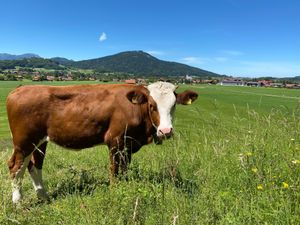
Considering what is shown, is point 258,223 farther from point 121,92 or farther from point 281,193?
→ point 121,92

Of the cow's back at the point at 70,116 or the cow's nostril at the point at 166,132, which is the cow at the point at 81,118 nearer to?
the cow's back at the point at 70,116

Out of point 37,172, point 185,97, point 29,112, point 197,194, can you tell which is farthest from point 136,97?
point 197,194

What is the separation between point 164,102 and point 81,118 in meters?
1.46

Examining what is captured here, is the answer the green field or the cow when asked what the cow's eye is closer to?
the cow

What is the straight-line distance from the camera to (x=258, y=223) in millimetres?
3156

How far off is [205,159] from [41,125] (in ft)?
9.37

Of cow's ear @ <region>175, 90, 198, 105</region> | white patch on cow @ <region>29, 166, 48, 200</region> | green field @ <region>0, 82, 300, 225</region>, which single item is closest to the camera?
green field @ <region>0, 82, 300, 225</region>

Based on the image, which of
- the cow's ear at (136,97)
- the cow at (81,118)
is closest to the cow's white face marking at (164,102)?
the cow at (81,118)

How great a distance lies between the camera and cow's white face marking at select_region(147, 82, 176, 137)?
19.0ft

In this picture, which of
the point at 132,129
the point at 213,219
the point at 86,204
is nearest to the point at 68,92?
the point at 132,129

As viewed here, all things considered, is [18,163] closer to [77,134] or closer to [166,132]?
[77,134]

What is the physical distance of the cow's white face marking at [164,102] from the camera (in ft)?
19.0

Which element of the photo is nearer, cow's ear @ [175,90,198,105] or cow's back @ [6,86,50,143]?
cow's back @ [6,86,50,143]

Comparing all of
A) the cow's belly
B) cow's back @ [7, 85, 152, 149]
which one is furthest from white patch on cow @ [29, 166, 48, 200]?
the cow's belly
